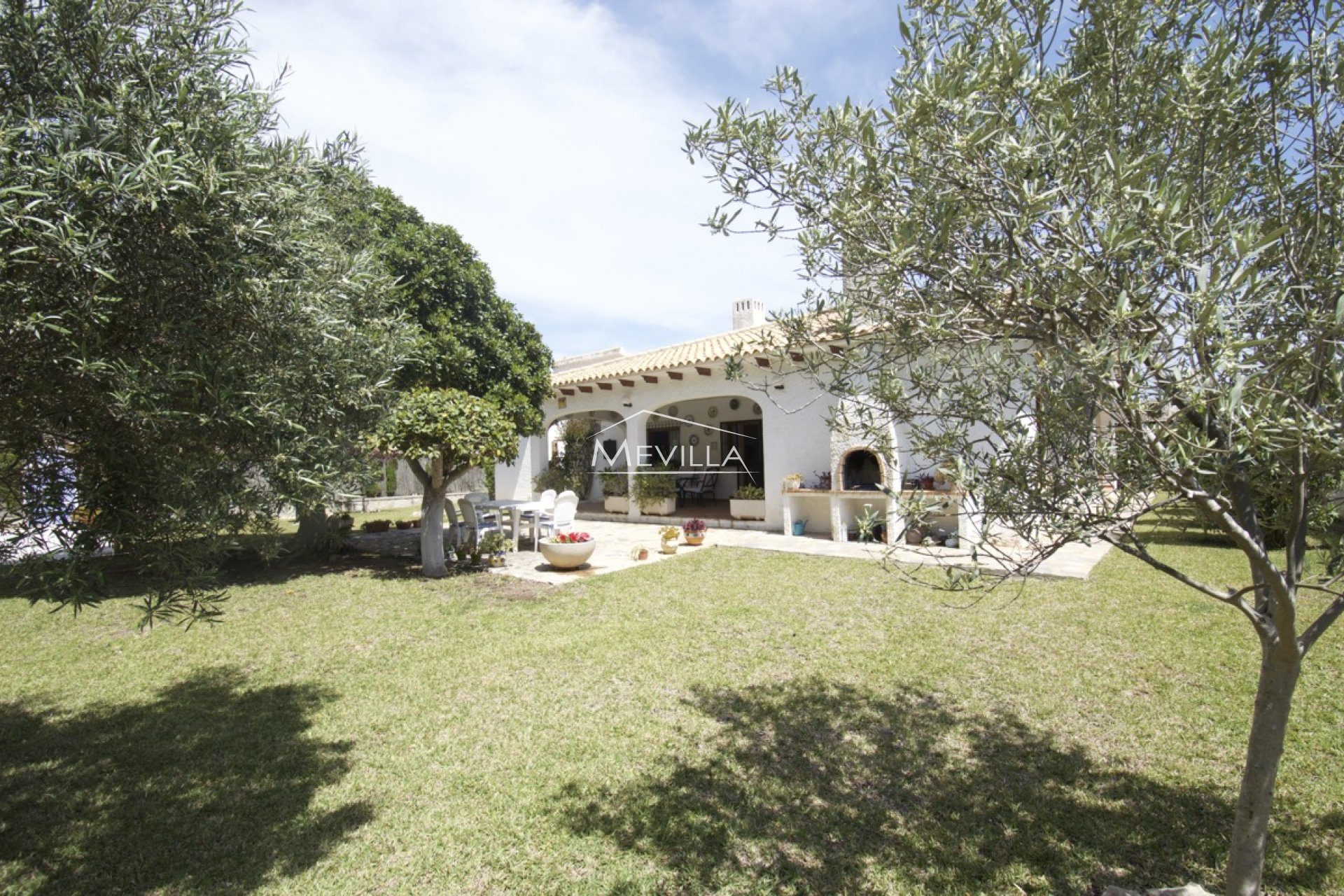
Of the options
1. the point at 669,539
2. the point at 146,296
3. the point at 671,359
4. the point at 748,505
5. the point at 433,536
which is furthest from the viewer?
the point at 671,359

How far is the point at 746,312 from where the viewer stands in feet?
72.8

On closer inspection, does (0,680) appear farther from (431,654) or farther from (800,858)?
(800,858)

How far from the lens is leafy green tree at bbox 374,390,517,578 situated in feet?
33.1

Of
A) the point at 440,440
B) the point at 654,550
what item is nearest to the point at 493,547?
the point at 440,440

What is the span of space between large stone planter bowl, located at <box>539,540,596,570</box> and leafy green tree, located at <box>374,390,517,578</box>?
1793mm

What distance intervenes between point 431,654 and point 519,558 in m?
5.86

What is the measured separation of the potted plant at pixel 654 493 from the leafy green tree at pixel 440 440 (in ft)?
21.7

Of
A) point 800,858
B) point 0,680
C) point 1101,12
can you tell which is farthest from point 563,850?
point 0,680

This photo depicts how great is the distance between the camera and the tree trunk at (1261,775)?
2.71 meters

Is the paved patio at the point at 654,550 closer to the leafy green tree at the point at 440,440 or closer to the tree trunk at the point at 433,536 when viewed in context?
the tree trunk at the point at 433,536

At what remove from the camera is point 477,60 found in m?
7.08

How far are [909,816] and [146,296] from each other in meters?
4.69

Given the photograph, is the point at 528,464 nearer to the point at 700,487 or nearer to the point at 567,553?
the point at 700,487

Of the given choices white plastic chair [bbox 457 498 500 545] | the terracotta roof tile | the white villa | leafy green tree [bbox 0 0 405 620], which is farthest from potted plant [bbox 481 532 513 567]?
leafy green tree [bbox 0 0 405 620]
